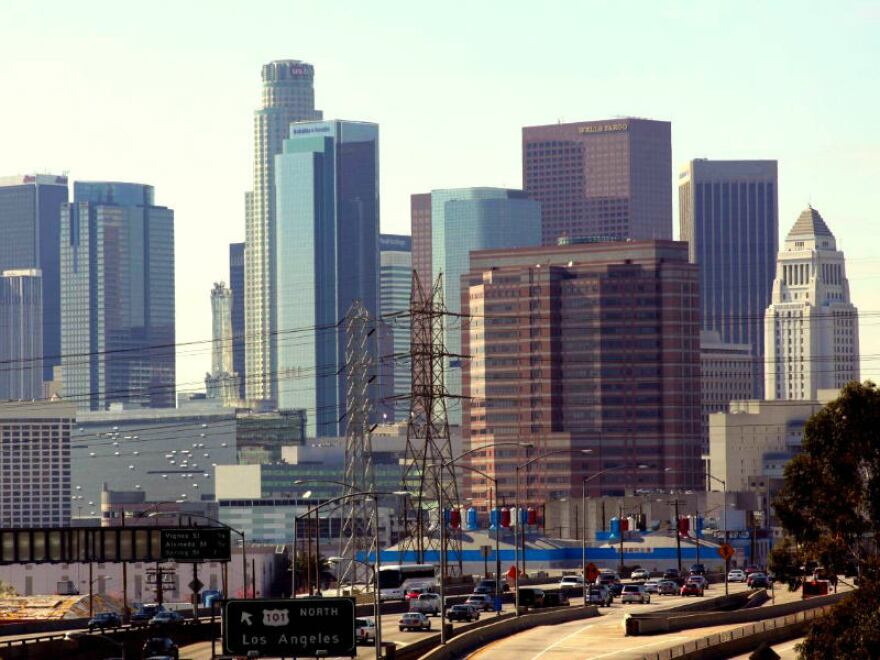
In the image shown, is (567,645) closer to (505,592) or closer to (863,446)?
(863,446)

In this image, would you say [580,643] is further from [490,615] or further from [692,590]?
[692,590]

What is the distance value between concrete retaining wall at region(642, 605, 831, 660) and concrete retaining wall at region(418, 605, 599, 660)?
12.4 m

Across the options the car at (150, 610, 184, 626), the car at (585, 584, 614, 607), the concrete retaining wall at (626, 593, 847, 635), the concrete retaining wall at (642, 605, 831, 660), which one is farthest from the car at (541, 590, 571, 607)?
the concrete retaining wall at (642, 605, 831, 660)

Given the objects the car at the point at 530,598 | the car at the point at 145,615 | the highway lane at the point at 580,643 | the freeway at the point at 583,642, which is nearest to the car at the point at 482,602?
the car at the point at 530,598

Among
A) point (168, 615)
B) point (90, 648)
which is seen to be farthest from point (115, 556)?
point (90, 648)

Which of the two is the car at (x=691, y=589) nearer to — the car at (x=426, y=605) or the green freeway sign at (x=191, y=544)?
the car at (x=426, y=605)

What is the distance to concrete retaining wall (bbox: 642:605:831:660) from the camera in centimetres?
11231

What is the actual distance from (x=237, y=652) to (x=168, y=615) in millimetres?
84718

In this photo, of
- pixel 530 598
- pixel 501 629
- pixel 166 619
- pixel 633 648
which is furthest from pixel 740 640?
pixel 166 619

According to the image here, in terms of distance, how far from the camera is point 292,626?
77.6 metres

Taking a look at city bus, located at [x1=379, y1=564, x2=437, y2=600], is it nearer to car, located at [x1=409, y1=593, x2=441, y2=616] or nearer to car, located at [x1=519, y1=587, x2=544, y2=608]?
car, located at [x1=409, y1=593, x2=441, y2=616]

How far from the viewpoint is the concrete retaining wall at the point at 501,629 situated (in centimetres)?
12069

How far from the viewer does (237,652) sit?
3100 inches

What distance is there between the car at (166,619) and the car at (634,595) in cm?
3833
